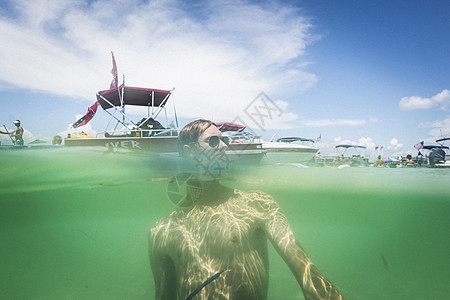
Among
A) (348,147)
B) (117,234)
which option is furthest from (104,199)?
(348,147)

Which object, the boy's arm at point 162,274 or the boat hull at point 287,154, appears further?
the boat hull at point 287,154

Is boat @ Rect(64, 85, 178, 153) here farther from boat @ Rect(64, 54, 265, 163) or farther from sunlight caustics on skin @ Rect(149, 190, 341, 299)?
sunlight caustics on skin @ Rect(149, 190, 341, 299)

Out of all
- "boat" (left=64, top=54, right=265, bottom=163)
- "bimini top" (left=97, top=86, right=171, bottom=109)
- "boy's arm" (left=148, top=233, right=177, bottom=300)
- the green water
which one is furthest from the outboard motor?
"boy's arm" (left=148, top=233, right=177, bottom=300)

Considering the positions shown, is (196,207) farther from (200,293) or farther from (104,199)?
(104,199)

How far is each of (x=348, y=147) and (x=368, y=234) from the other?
22.1 metres

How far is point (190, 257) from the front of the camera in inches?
69.9

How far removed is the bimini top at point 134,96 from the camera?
12.6 meters

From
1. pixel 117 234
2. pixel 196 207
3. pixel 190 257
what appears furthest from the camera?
pixel 117 234

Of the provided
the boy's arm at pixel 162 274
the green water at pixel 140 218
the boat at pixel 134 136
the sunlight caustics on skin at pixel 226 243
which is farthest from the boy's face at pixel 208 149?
the boat at pixel 134 136

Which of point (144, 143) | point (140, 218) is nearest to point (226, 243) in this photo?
point (144, 143)

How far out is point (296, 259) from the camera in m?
1.45

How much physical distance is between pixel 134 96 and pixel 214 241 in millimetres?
13195

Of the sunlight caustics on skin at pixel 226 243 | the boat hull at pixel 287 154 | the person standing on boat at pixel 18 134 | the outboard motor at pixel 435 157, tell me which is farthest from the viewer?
the boat hull at pixel 287 154

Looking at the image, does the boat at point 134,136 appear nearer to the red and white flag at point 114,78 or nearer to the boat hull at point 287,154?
the red and white flag at point 114,78
